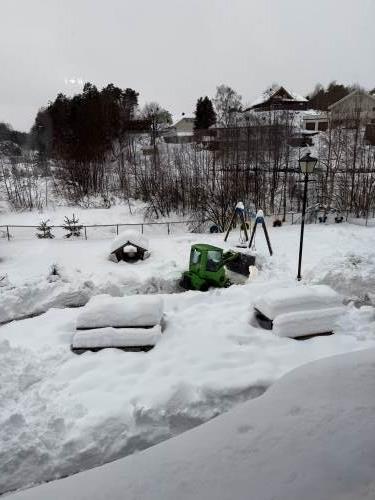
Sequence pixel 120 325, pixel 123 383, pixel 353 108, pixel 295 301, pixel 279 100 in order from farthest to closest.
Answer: pixel 279 100 → pixel 353 108 → pixel 295 301 → pixel 120 325 → pixel 123 383

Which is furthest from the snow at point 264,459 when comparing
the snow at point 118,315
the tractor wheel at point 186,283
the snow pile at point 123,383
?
the tractor wheel at point 186,283

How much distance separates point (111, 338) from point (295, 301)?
147 inches

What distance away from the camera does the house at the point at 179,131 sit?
156ft

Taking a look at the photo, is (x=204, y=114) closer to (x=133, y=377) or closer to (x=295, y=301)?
(x=295, y=301)

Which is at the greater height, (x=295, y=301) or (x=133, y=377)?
(x=295, y=301)

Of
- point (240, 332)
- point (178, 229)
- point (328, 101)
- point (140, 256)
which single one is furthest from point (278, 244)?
point (328, 101)

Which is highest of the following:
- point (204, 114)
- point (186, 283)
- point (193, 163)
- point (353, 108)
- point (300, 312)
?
point (204, 114)

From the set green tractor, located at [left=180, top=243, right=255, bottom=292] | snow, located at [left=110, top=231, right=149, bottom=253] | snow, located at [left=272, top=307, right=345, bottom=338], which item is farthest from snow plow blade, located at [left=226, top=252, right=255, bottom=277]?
snow, located at [left=272, top=307, right=345, bottom=338]

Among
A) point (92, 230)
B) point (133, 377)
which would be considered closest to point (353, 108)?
point (92, 230)

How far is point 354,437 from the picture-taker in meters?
4.26

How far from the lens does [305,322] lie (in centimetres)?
700

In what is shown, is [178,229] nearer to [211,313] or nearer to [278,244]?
[278,244]

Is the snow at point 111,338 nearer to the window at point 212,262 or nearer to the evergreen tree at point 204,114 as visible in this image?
the window at point 212,262

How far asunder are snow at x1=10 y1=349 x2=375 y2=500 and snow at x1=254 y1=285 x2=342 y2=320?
6.86 feet
